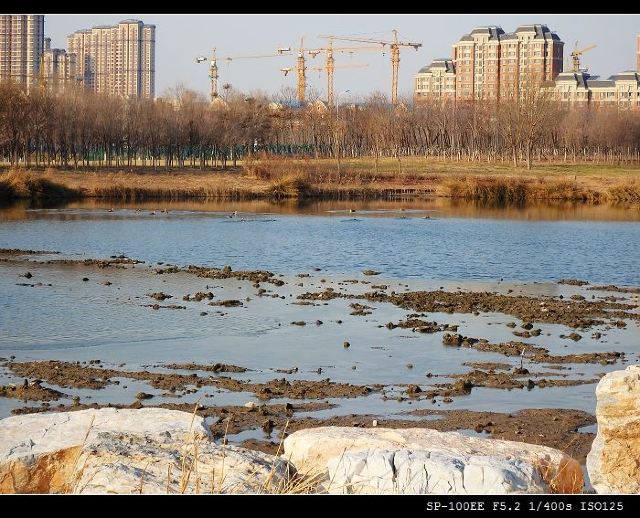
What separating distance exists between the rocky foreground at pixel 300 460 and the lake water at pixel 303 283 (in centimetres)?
646

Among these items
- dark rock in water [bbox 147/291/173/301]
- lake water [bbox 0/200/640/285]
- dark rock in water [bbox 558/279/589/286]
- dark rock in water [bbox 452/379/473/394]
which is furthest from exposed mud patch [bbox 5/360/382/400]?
lake water [bbox 0/200/640/285]

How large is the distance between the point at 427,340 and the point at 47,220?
3490cm

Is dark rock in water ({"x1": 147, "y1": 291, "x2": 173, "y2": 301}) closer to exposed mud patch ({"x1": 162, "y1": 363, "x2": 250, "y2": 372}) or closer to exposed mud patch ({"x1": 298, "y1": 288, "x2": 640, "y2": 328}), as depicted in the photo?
exposed mud patch ({"x1": 298, "y1": 288, "x2": 640, "y2": 328})

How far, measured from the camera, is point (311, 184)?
78125mm

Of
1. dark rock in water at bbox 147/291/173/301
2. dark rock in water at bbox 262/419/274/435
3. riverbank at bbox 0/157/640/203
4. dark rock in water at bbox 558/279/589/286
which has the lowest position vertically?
dark rock in water at bbox 262/419/274/435

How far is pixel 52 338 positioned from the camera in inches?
841

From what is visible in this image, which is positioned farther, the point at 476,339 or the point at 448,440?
the point at 476,339

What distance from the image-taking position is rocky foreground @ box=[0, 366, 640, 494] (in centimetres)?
707

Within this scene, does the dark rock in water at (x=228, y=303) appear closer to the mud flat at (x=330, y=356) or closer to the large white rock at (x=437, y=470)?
the mud flat at (x=330, y=356)

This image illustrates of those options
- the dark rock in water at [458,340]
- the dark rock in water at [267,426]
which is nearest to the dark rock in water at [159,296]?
the dark rock in water at [458,340]

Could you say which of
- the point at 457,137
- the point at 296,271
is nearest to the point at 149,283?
the point at 296,271

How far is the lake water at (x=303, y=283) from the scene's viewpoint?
19.2m

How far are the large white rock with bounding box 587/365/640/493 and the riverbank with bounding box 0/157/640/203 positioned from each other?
2526 inches
